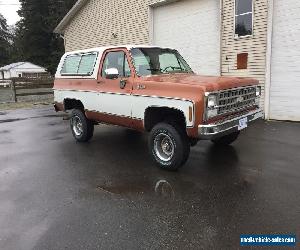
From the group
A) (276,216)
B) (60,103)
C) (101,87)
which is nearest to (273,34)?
(101,87)

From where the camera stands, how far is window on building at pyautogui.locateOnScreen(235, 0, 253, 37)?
1098cm

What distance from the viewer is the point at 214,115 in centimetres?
533

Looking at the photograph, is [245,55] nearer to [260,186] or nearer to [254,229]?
[260,186]

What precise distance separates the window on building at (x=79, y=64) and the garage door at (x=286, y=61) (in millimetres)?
6128

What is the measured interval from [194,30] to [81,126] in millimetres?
7151

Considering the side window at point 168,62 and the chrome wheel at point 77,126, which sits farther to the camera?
the chrome wheel at point 77,126

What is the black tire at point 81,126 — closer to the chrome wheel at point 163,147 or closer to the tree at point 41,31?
the chrome wheel at point 163,147

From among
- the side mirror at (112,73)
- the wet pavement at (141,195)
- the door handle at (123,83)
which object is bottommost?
the wet pavement at (141,195)

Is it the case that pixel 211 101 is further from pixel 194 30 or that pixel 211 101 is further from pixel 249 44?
pixel 194 30

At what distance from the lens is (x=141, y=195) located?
4.91 metres

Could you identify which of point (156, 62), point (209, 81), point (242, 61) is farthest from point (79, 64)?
point (242, 61)

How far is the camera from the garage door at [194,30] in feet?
40.4

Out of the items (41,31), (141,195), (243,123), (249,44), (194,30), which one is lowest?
(141,195)

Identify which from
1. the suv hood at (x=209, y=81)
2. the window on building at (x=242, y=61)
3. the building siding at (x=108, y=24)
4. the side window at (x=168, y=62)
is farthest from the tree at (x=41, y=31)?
the suv hood at (x=209, y=81)
